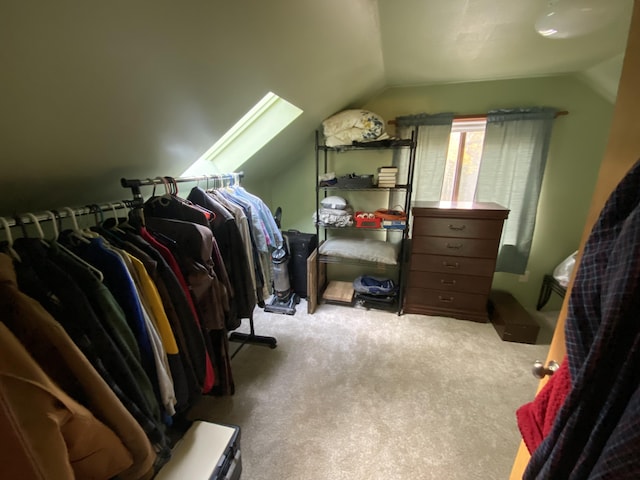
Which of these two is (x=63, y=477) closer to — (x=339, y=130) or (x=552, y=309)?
(x=339, y=130)

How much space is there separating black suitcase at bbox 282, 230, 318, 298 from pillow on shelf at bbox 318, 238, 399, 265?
0.45 ft

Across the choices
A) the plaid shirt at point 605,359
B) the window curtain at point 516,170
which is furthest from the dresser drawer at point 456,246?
the plaid shirt at point 605,359

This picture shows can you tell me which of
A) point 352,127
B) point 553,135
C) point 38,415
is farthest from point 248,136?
point 553,135

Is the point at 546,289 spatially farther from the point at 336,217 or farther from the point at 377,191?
the point at 336,217

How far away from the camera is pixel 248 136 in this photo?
6.77 feet

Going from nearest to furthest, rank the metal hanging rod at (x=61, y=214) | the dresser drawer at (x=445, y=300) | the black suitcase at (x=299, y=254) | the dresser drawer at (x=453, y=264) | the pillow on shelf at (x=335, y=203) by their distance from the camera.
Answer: the metal hanging rod at (x=61, y=214), the dresser drawer at (x=453, y=264), the dresser drawer at (x=445, y=300), the pillow on shelf at (x=335, y=203), the black suitcase at (x=299, y=254)

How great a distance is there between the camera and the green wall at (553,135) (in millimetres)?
2127

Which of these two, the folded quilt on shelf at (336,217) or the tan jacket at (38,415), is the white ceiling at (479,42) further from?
the tan jacket at (38,415)

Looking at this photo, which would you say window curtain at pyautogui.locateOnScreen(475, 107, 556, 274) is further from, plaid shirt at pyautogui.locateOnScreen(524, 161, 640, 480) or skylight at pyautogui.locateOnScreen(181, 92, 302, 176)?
plaid shirt at pyautogui.locateOnScreen(524, 161, 640, 480)

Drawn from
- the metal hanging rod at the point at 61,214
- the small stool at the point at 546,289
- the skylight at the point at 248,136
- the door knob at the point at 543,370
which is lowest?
the small stool at the point at 546,289

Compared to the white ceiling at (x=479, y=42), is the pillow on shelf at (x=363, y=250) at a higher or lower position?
lower

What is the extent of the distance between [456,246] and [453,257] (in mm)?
103

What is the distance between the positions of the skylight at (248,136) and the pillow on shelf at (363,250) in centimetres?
109

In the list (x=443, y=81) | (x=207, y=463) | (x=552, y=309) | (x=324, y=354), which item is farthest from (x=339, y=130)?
(x=552, y=309)
